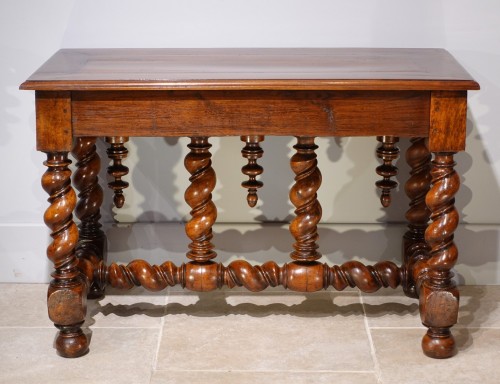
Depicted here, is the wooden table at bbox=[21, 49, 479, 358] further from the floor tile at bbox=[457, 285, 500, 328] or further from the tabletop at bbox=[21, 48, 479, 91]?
the floor tile at bbox=[457, 285, 500, 328]

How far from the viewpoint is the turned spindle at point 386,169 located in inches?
104

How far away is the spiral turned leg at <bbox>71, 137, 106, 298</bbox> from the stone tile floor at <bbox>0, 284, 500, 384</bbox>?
159 millimetres

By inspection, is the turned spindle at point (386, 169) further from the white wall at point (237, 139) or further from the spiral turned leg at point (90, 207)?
the spiral turned leg at point (90, 207)

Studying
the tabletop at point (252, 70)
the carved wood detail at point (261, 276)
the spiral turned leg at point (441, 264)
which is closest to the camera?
the tabletop at point (252, 70)

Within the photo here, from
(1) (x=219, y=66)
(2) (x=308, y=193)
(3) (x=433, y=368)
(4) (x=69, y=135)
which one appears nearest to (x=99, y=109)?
(4) (x=69, y=135)

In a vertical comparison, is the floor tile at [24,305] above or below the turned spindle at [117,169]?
below

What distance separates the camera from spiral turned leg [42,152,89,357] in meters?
2.34

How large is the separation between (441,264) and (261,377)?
1.74ft

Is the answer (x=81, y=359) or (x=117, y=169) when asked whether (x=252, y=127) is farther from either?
(x=81, y=359)

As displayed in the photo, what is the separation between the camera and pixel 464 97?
2.25 m

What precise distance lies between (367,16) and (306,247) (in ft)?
2.29

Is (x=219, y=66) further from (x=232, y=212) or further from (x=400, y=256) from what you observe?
(x=400, y=256)

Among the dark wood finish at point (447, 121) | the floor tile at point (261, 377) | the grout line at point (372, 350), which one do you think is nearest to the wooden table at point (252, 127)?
the dark wood finish at point (447, 121)

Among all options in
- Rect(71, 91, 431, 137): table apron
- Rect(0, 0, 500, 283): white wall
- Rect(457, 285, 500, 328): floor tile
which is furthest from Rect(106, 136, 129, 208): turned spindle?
Rect(457, 285, 500, 328): floor tile
